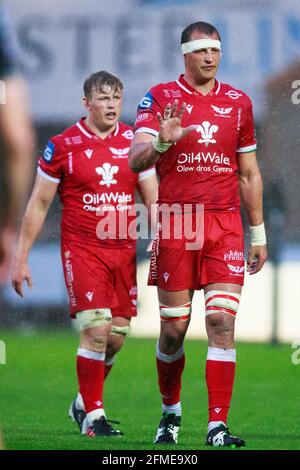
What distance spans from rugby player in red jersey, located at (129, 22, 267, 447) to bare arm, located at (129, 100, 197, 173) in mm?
36

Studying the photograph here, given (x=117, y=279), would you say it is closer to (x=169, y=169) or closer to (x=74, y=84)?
(x=169, y=169)

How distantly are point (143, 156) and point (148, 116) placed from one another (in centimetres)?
39

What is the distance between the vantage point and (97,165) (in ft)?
31.8

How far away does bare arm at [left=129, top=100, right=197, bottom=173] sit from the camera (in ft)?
25.7

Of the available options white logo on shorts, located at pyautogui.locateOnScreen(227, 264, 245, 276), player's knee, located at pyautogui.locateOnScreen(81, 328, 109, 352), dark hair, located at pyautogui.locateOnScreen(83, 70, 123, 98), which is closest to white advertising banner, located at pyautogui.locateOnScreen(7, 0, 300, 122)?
dark hair, located at pyautogui.locateOnScreen(83, 70, 123, 98)

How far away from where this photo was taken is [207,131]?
8.37m

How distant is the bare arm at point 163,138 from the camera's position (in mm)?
7844

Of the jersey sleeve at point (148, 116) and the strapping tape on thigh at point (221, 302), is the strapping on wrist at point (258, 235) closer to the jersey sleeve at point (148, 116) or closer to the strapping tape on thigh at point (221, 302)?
the strapping tape on thigh at point (221, 302)

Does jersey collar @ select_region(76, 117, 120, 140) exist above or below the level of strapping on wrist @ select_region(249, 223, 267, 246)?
above

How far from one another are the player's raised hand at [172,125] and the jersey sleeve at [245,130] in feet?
2.20

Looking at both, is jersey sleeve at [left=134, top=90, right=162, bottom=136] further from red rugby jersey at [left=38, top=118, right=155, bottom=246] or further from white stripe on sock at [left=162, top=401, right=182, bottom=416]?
white stripe on sock at [left=162, top=401, right=182, bottom=416]

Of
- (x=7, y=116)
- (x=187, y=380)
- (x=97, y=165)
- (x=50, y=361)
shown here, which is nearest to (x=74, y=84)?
(x=50, y=361)

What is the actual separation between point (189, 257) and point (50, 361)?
8338 mm

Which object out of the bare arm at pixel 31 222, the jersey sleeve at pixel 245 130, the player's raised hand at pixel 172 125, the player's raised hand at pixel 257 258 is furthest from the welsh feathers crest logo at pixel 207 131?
the bare arm at pixel 31 222
